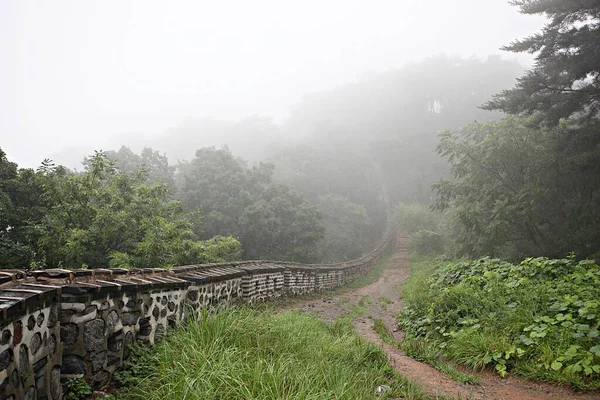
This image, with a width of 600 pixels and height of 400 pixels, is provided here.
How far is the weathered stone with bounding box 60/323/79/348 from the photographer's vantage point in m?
2.83

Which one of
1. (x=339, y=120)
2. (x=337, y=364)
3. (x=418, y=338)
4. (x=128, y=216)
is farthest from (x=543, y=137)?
(x=339, y=120)

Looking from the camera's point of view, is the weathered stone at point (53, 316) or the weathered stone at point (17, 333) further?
the weathered stone at point (53, 316)

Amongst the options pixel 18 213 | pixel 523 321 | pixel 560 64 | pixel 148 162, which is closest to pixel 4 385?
pixel 523 321

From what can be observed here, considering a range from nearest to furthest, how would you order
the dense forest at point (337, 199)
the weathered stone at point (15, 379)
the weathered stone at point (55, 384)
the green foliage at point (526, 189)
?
the weathered stone at point (15, 379)
the weathered stone at point (55, 384)
the dense forest at point (337, 199)
the green foliage at point (526, 189)

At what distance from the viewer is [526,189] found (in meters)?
11.0

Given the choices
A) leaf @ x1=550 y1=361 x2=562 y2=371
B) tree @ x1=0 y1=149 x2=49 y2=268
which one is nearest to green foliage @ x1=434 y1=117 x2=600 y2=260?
leaf @ x1=550 y1=361 x2=562 y2=371

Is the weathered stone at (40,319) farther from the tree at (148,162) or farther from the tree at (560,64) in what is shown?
the tree at (148,162)

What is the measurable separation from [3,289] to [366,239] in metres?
30.9

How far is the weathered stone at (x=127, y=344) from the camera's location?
339 cm

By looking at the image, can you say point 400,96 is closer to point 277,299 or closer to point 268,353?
point 277,299

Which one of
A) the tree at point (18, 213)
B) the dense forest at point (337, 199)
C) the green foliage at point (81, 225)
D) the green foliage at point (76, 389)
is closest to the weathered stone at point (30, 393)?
the green foliage at point (76, 389)

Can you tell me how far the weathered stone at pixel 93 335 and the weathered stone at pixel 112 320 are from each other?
0.24ft

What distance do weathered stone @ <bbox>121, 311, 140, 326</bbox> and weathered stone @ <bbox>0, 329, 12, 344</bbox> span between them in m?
1.32

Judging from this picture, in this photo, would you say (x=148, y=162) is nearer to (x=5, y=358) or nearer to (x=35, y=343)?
(x=35, y=343)
